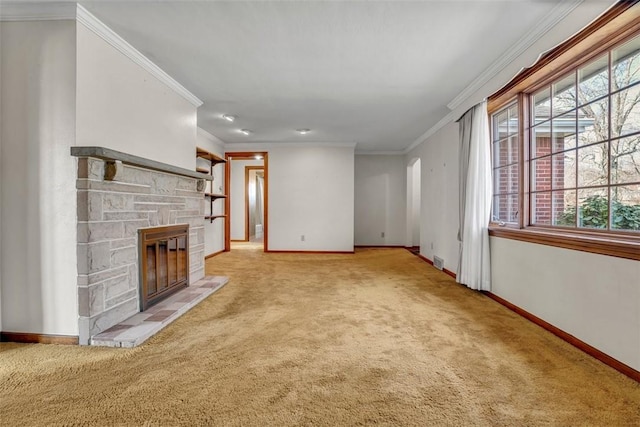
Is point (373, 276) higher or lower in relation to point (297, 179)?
lower

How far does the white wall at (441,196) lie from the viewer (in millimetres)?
4152

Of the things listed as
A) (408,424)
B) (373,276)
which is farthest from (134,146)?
(373,276)

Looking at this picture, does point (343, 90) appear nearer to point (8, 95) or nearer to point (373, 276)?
point (373, 276)

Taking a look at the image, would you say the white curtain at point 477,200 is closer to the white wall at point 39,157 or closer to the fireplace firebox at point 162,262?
the fireplace firebox at point 162,262

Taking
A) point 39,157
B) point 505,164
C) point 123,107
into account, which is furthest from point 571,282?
point 39,157

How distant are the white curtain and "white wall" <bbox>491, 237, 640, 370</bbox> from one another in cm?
32

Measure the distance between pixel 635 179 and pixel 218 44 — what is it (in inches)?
124

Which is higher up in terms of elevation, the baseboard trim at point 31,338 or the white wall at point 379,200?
the white wall at point 379,200

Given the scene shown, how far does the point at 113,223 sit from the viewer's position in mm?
2234

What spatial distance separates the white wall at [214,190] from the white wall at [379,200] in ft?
10.4

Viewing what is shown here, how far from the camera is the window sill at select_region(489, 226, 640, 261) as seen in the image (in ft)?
5.60

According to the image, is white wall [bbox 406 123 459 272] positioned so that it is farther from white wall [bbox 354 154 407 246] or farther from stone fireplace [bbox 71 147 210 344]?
stone fireplace [bbox 71 147 210 344]

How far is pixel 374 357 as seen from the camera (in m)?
1.89

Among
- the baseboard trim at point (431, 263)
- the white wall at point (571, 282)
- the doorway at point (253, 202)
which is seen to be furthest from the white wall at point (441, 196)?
the doorway at point (253, 202)
